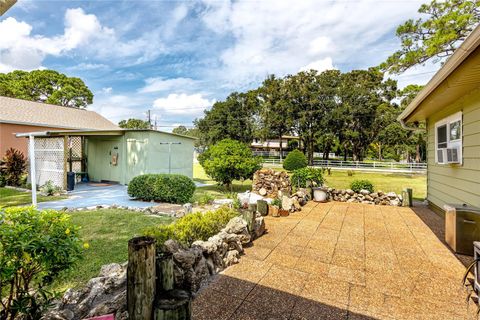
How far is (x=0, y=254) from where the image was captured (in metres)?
1.75

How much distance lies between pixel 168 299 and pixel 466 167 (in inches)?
234

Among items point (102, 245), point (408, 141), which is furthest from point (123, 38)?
point (408, 141)

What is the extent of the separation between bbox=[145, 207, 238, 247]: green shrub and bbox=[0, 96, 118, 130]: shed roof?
53.3ft

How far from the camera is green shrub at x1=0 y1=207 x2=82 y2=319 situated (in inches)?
66.8

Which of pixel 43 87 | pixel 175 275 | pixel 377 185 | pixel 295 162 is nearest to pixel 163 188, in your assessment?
pixel 175 275

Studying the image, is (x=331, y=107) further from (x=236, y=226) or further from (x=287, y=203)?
(x=236, y=226)

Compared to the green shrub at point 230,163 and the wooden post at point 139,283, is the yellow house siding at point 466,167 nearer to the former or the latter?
the wooden post at point 139,283

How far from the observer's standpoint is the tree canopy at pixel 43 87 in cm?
2623

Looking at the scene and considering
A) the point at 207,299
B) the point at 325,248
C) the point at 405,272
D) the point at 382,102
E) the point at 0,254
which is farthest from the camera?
the point at 382,102

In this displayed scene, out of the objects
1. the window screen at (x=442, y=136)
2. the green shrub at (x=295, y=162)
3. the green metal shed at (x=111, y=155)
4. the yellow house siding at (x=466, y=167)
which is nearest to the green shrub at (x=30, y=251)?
the yellow house siding at (x=466, y=167)

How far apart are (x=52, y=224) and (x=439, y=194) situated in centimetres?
839

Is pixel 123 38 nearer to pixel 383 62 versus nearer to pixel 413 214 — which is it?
pixel 383 62

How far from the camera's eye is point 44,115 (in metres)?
16.1

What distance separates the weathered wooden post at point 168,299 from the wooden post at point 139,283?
10 centimetres
